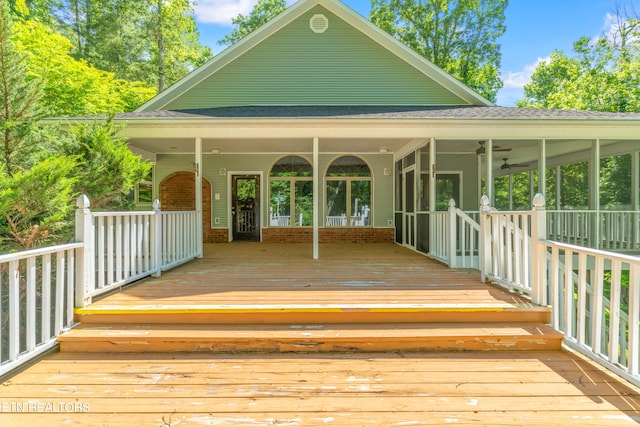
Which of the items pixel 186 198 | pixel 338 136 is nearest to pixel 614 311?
pixel 338 136

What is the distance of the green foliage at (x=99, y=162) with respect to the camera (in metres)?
5.20

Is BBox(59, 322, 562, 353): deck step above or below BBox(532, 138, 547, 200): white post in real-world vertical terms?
below

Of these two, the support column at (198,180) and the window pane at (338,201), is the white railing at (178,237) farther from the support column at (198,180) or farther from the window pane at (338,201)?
the window pane at (338,201)

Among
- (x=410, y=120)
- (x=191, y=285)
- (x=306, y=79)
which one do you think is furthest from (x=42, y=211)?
(x=306, y=79)

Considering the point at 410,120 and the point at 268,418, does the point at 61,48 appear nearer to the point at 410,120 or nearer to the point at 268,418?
the point at 410,120

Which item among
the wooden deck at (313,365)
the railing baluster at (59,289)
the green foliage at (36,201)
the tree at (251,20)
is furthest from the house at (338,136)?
the tree at (251,20)

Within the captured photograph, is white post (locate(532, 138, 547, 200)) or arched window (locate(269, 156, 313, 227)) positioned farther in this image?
arched window (locate(269, 156, 313, 227))

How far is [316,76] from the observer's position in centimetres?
877

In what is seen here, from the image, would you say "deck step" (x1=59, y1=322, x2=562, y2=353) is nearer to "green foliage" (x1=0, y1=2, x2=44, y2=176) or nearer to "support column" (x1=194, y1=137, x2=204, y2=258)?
"support column" (x1=194, y1=137, x2=204, y2=258)

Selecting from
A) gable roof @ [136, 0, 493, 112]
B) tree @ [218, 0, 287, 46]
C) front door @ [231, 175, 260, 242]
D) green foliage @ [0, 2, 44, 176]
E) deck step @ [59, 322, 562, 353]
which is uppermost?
tree @ [218, 0, 287, 46]

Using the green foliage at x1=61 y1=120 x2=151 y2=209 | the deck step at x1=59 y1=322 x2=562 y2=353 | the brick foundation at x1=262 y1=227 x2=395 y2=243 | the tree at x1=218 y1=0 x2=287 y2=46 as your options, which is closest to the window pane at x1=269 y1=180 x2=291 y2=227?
the brick foundation at x1=262 y1=227 x2=395 y2=243

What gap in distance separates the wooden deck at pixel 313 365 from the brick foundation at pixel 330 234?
17.8 feet

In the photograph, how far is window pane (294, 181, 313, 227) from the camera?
9.64 meters

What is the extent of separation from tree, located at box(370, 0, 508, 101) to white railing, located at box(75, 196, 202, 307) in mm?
17736
